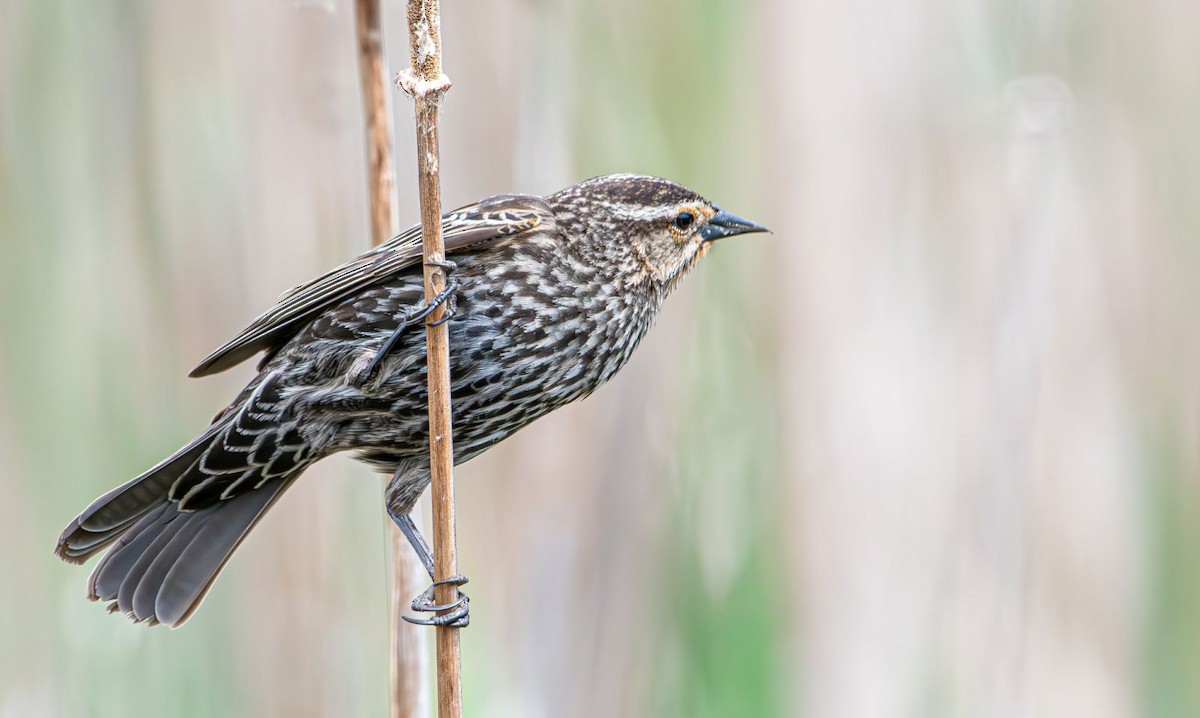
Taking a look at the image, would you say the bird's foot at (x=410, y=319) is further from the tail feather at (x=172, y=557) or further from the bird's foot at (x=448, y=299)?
the tail feather at (x=172, y=557)

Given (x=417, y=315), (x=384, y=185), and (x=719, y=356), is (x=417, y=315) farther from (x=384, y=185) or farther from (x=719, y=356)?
(x=719, y=356)

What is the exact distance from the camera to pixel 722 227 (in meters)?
2.23

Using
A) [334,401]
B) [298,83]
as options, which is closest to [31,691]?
[334,401]

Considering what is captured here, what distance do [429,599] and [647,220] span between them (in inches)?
28.5

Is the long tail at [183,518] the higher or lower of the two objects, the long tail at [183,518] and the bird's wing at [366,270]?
the lower

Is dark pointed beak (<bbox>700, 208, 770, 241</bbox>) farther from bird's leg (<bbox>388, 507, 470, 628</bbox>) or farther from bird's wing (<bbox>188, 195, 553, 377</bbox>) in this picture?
bird's leg (<bbox>388, 507, 470, 628</bbox>)

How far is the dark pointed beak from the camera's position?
2.21 m

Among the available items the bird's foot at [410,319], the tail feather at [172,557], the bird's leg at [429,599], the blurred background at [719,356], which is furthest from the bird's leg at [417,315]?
the blurred background at [719,356]

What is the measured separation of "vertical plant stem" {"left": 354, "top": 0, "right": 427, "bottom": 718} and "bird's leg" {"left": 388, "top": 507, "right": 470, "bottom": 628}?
4cm

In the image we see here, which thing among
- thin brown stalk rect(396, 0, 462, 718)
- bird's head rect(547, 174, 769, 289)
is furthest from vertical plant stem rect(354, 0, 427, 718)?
bird's head rect(547, 174, 769, 289)

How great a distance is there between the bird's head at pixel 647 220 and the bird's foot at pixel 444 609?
2.07ft

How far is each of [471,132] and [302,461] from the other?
88cm

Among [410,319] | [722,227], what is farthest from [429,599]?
[722,227]

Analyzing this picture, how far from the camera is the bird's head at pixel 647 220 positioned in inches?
85.4
